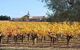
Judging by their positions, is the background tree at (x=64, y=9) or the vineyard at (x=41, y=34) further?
the vineyard at (x=41, y=34)

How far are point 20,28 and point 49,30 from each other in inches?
173

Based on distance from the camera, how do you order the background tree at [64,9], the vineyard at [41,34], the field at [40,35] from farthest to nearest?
the vineyard at [41,34] < the field at [40,35] < the background tree at [64,9]

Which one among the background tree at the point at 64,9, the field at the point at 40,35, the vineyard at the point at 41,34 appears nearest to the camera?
the background tree at the point at 64,9

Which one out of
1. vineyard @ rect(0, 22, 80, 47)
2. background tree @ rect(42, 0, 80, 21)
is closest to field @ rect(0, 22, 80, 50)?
vineyard @ rect(0, 22, 80, 47)

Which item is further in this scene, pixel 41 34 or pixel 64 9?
pixel 41 34

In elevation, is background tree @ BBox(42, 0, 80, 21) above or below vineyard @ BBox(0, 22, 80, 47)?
above

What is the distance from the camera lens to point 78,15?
15445 mm

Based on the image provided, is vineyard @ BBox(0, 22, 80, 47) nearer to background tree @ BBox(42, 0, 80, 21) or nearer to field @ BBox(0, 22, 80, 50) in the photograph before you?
field @ BBox(0, 22, 80, 50)

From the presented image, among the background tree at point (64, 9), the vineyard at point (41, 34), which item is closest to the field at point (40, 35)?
the vineyard at point (41, 34)

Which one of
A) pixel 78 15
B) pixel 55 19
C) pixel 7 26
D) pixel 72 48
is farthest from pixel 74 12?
pixel 7 26

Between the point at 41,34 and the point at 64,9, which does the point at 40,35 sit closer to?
the point at 41,34

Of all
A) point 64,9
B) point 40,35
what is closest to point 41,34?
point 40,35

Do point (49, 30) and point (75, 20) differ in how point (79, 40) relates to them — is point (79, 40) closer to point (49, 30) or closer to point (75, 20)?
point (49, 30)

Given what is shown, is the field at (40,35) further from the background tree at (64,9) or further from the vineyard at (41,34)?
the background tree at (64,9)
